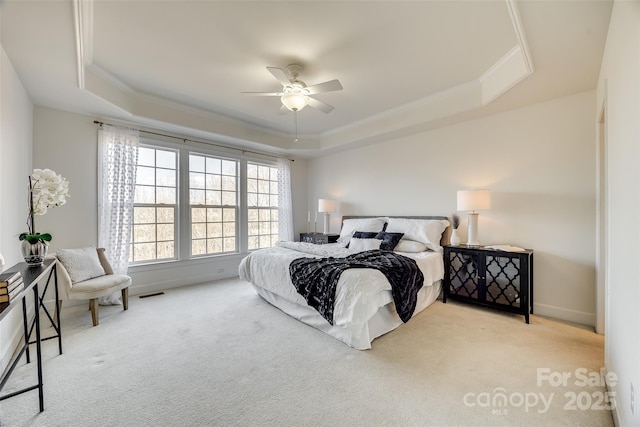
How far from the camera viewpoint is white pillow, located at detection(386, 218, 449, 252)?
370 centimetres

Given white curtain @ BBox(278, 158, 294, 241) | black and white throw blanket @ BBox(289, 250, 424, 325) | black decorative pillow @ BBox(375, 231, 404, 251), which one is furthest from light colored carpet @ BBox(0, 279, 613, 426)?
white curtain @ BBox(278, 158, 294, 241)

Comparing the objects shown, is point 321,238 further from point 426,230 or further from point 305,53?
point 305,53

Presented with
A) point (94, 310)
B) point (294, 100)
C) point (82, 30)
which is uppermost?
point (82, 30)

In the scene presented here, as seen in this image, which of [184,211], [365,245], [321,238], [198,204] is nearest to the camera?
[365,245]

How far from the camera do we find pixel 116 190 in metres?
3.75

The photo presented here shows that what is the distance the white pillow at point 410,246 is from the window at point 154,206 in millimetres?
3716

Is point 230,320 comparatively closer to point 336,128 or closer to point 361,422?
point 361,422

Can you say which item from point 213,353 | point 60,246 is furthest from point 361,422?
point 60,246

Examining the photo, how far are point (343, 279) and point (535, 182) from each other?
9.09ft

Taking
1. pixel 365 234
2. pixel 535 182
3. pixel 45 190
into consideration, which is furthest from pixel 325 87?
pixel 535 182

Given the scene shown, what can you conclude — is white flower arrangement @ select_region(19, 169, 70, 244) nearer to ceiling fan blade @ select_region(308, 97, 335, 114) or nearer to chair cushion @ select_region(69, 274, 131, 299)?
chair cushion @ select_region(69, 274, 131, 299)

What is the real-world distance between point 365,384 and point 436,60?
312 centimetres

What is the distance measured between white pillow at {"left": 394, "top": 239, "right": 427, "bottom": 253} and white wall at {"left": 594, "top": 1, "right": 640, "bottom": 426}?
1919 millimetres

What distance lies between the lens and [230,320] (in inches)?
118
